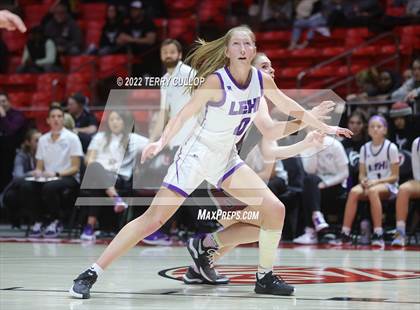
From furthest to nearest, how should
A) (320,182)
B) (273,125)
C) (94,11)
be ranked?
(94,11)
(320,182)
(273,125)

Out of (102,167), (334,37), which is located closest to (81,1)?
(334,37)

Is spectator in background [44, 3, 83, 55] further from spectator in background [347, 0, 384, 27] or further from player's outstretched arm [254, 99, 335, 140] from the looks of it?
player's outstretched arm [254, 99, 335, 140]

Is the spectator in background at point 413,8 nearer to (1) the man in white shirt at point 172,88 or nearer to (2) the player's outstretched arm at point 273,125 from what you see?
(1) the man in white shirt at point 172,88

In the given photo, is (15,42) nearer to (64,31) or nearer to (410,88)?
(64,31)

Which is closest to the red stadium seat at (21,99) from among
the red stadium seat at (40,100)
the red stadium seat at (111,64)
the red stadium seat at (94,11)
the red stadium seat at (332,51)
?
the red stadium seat at (40,100)

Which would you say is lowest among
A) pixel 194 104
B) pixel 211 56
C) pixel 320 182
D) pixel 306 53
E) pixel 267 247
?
pixel 267 247

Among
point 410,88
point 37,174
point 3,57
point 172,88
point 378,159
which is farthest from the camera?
point 3,57

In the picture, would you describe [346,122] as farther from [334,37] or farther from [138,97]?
[334,37]

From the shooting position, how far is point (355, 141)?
10.7m

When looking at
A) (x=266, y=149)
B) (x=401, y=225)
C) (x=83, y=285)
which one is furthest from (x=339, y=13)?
(x=83, y=285)

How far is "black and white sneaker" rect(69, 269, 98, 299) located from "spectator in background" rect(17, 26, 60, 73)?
10.4 meters

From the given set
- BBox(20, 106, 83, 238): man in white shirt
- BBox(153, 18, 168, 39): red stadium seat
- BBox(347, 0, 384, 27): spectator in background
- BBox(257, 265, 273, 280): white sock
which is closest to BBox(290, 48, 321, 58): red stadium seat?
BBox(347, 0, 384, 27): spectator in background

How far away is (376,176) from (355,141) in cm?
71

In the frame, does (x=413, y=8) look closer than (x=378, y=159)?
No
